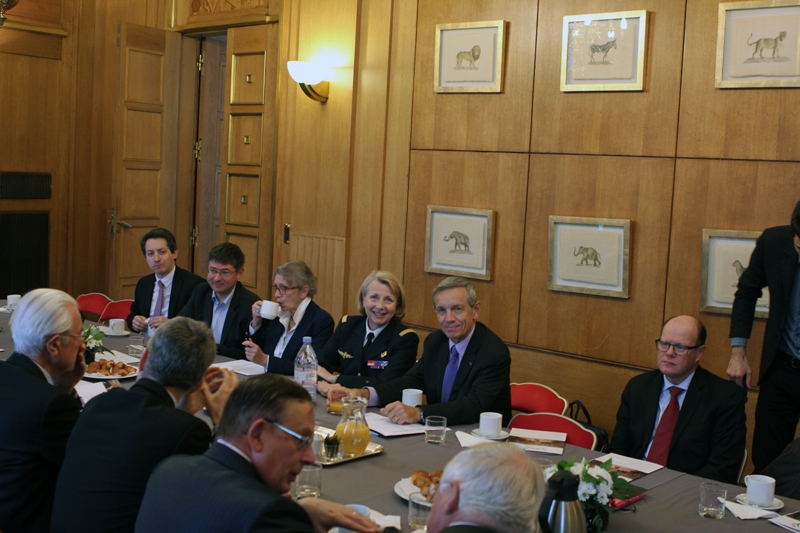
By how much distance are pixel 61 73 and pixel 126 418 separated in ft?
23.0

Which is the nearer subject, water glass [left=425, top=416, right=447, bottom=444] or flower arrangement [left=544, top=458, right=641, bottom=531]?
flower arrangement [left=544, top=458, right=641, bottom=531]

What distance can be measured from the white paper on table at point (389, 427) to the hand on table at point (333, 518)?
990 mm

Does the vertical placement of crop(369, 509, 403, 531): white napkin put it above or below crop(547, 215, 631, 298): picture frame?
below

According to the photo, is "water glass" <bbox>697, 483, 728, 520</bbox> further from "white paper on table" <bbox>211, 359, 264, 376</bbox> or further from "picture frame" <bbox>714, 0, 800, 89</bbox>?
"picture frame" <bbox>714, 0, 800, 89</bbox>

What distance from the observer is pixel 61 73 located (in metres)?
8.55

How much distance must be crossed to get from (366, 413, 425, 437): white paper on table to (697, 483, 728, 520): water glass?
1164 millimetres

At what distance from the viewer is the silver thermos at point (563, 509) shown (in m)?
2.36

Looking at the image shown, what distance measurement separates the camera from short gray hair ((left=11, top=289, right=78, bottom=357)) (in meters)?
3.12

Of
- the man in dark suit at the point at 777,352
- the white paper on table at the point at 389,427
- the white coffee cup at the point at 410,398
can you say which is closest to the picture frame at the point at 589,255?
the man in dark suit at the point at 777,352

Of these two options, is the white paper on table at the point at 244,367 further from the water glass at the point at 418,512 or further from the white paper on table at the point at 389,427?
the water glass at the point at 418,512

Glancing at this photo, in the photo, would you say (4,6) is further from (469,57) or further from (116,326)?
(469,57)

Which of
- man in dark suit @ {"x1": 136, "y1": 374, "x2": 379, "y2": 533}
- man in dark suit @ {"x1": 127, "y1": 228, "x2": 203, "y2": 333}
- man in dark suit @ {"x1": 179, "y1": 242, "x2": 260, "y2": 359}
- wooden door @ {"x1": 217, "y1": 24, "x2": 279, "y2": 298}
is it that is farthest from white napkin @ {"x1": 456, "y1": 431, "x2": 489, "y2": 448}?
wooden door @ {"x1": 217, "y1": 24, "x2": 279, "y2": 298}

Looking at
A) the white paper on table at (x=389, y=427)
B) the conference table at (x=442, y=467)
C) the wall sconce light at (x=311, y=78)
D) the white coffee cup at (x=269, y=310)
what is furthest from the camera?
the wall sconce light at (x=311, y=78)

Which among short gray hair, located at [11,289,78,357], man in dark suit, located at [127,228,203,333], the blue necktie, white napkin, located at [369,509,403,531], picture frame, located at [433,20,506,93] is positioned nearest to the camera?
white napkin, located at [369,509,403,531]
